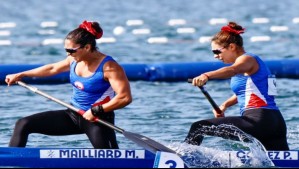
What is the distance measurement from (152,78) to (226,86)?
1.04 metres

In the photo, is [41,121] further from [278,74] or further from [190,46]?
[190,46]

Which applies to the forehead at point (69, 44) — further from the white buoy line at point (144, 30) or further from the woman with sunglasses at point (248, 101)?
the white buoy line at point (144, 30)

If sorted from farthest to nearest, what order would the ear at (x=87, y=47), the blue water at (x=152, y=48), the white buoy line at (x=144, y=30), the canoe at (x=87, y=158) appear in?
1. the white buoy line at (x=144, y=30)
2. the blue water at (x=152, y=48)
3. the ear at (x=87, y=47)
4. the canoe at (x=87, y=158)

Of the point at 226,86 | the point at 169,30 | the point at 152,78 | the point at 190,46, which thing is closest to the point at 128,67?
the point at 152,78

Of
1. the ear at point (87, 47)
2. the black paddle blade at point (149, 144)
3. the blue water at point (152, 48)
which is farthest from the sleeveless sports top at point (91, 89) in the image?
the blue water at point (152, 48)


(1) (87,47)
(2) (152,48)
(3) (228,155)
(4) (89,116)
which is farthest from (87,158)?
(2) (152,48)

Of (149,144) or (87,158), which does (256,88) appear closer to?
(149,144)

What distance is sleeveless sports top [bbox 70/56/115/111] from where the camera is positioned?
880 centimetres

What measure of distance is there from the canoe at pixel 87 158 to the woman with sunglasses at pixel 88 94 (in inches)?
5.6

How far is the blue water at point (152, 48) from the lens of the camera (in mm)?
12203

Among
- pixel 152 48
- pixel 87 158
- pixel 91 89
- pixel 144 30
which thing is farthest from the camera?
pixel 144 30

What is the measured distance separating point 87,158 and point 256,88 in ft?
4.92

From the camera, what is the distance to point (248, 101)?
897cm

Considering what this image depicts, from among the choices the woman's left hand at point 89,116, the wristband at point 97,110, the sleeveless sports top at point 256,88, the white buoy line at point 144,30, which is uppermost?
the white buoy line at point 144,30
